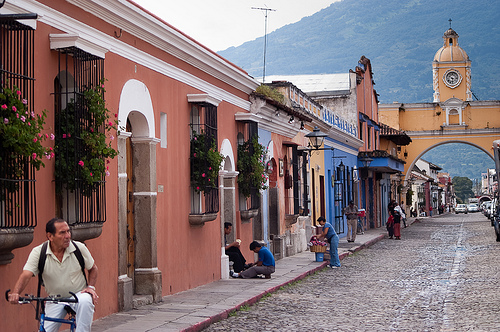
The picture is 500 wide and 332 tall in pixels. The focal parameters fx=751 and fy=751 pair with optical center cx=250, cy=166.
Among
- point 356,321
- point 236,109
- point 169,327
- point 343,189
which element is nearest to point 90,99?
point 169,327

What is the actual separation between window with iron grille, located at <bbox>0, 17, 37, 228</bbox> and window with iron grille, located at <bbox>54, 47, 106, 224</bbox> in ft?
2.01

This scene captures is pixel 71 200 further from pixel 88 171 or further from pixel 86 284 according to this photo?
pixel 86 284

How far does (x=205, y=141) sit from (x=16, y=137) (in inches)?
242

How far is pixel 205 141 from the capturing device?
488 inches

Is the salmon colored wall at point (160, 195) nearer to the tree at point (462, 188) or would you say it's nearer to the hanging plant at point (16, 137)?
the hanging plant at point (16, 137)

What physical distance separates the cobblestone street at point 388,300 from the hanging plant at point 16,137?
10.4ft

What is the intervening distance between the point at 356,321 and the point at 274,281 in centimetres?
422

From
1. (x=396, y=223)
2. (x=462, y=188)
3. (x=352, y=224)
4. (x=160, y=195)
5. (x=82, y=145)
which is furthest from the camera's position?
(x=462, y=188)

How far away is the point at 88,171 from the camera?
7.91 meters

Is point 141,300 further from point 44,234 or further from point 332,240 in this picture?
point 332,240

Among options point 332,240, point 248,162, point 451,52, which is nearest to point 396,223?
point 332,240

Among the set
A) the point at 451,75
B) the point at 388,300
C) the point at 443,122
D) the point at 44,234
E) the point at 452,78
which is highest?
the point at 451,75

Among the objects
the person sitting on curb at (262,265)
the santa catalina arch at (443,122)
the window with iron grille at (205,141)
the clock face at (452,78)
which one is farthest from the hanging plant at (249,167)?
the clock face at (452,78)

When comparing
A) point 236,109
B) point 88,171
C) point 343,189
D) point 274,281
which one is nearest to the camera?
point 88,171
